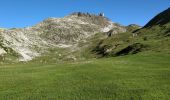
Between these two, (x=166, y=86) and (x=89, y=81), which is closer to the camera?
(x=166, y=86)

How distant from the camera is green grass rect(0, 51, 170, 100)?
40062 mm

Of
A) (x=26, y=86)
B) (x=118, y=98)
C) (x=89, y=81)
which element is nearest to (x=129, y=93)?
(x=118, y=98)

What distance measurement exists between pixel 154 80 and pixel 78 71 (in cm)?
1489

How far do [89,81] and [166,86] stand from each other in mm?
11225

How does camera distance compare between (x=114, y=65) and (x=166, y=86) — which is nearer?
(x=166, y=86)

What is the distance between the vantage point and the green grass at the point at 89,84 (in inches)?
1577

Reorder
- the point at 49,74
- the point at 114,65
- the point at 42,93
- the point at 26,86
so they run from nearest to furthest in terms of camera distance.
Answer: the point at 42,93 < the point at 26,86 < the point at 49,74 < the point at 114,65

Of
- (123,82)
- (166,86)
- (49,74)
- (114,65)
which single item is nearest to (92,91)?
(123,82)

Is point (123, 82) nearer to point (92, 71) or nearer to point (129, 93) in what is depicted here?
point (129, 93)

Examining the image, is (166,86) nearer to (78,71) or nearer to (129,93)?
(129,93)

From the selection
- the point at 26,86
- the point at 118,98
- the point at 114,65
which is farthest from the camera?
the point at 114,65

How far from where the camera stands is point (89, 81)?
156 ft

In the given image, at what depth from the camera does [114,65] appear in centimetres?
6384

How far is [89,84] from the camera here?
4572cm
